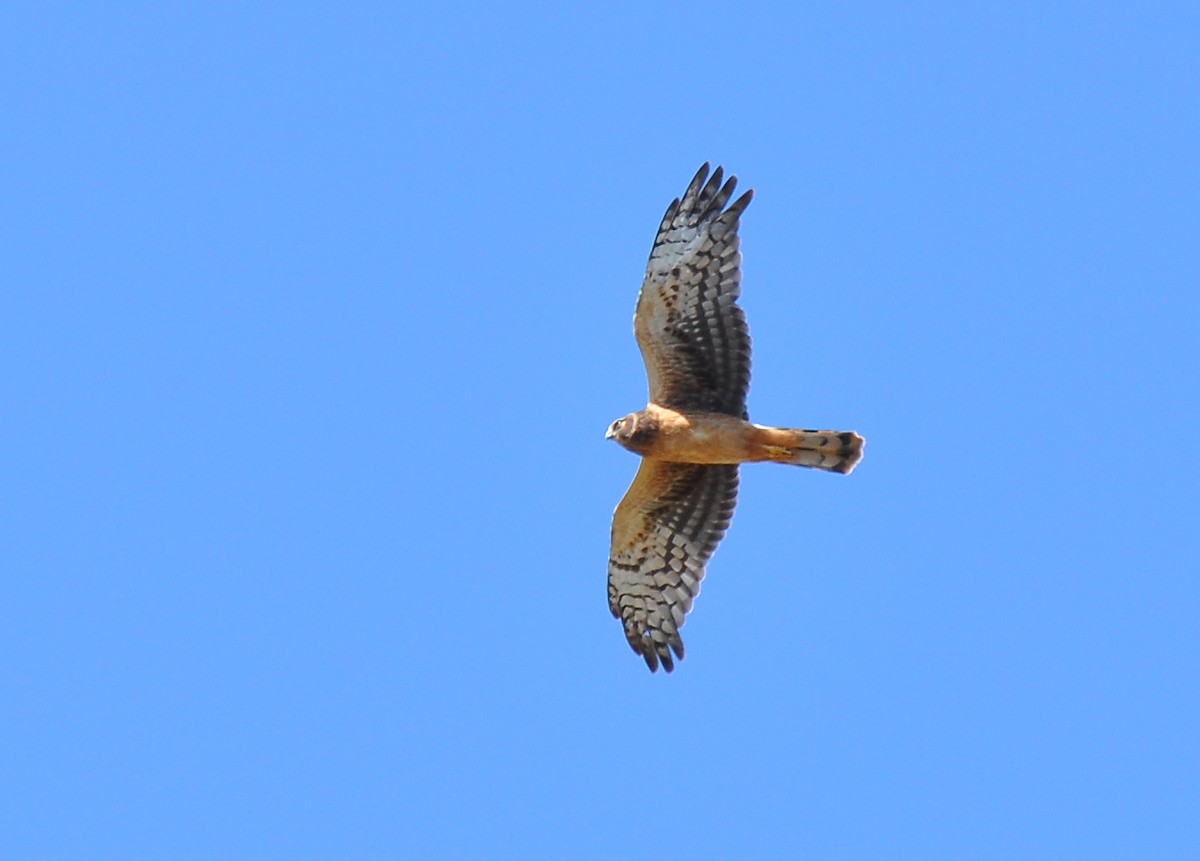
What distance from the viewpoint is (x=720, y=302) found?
13711 mm

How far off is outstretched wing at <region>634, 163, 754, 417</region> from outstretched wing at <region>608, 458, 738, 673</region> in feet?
2.32

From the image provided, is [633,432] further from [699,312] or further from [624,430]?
[699,312]

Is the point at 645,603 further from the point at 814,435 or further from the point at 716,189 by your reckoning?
the point at 716,189

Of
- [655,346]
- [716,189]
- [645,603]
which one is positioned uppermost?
[716,189]

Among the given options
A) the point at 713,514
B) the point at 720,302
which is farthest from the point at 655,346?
the point at 713,514

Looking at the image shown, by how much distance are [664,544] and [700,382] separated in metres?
1.49

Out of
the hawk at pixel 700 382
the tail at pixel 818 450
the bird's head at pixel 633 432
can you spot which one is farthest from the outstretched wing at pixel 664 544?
the tail at pixel 818 450

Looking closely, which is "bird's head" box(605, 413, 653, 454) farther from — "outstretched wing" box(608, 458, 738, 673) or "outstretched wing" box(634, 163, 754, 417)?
"outstretched wing" box(608, 458, 738, 673)

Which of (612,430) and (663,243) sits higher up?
(663,243)

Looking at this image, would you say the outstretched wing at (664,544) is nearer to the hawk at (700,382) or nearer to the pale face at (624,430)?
the hawk at (700,382)

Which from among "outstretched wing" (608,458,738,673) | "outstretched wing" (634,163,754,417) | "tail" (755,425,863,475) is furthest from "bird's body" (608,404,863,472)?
"outstretched wing" (608,458,738,673)

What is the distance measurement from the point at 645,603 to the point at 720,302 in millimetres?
2684

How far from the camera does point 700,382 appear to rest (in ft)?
45.3

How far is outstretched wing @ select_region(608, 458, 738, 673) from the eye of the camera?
46.8 ft
